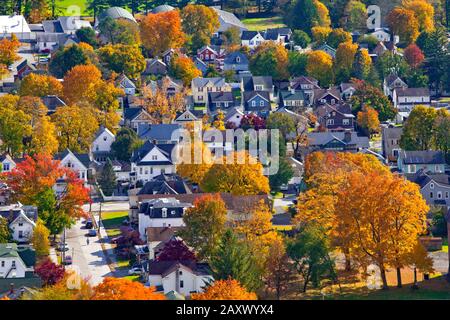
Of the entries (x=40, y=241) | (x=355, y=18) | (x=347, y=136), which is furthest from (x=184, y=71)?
(x=40, y=241)

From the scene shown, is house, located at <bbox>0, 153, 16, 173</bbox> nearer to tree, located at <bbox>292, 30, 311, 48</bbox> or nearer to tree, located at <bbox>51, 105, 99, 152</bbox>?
tree, located at <bbox>51, 105, 99, 152</bbox>

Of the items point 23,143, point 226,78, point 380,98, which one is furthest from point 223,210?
point 226,78

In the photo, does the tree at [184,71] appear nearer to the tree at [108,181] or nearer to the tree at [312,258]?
the tree at [108,181]

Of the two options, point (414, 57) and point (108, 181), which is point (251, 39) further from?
point (108, 181)

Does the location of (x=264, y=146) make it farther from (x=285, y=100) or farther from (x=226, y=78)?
(x=226, y=78)

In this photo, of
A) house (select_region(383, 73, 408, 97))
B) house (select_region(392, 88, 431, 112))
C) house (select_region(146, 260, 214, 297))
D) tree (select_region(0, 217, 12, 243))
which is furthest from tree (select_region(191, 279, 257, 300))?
house (select_region(383, 73, 408, 97))

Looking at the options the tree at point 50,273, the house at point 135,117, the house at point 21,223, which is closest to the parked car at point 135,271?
the tree at point 50,273
